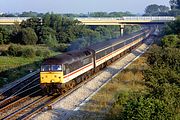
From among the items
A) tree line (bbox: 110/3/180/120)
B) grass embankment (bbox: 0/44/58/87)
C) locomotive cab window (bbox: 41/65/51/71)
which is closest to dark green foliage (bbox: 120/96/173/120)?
tree line (bbox: 110/3/180/120)

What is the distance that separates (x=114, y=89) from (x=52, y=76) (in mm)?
4110

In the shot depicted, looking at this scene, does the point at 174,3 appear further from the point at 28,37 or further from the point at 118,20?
the point at 28,37

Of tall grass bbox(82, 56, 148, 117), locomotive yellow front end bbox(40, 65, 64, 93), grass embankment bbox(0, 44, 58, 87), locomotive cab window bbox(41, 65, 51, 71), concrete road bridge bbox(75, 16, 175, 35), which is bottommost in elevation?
grass embankment bbox(0, 44, 58, 87)

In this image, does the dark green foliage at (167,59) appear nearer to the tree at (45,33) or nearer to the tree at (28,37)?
the tree at (28,37)

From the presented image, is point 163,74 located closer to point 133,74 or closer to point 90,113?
point 90,113

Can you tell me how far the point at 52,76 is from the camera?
23.4m

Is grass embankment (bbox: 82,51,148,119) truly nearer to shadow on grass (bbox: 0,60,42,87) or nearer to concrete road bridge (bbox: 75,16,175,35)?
shadow on grass (bbox: 0,60,42,87)

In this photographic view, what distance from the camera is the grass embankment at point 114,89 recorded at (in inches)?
784

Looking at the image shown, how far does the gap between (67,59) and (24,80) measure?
7083 mm

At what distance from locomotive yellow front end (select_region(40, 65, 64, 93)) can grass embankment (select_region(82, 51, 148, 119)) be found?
2.36 meters

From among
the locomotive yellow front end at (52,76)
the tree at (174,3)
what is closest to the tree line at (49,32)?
the locomotive yellow front end at (52,76)

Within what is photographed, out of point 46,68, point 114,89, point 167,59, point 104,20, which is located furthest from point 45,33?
point 46,68

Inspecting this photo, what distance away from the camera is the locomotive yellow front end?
23328 mm

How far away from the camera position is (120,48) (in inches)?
1756
